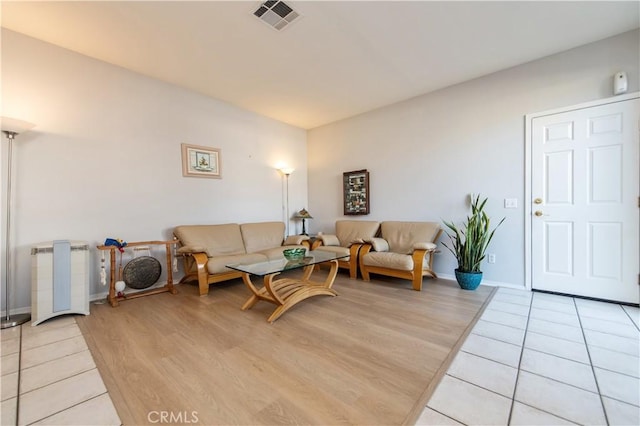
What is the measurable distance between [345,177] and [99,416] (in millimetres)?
4299

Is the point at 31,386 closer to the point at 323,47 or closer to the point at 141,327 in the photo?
the point at 141,327

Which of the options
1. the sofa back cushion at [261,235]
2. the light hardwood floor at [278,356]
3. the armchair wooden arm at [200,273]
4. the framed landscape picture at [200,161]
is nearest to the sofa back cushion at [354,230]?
the sofa back cushion at [261,235]

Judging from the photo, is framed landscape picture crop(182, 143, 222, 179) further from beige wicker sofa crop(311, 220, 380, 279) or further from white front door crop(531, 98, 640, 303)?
white front door crop(531, 98, 640, 303)

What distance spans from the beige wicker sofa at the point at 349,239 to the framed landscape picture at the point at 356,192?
0.90 ft

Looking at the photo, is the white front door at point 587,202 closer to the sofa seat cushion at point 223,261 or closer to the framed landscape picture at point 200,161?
the sofa seat cushion at point 223,261

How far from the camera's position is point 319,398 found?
4.44 feet

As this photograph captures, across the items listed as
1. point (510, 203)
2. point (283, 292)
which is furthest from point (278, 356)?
point (510, 203)

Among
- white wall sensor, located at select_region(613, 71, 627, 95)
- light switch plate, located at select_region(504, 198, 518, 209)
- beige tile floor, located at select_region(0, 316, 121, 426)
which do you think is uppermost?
white wall sensor, located at select_region(613, 71, 627, 95)

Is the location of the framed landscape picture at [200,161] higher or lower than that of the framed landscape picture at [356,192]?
higher

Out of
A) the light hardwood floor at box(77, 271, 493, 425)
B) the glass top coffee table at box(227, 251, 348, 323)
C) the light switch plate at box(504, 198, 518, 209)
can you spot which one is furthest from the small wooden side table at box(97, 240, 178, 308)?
the light switch plate at box(504, 198, 518, 209)

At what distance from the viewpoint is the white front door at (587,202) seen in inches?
102

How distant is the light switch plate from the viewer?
10.5 feet

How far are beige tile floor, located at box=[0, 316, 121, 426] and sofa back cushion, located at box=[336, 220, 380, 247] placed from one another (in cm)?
334

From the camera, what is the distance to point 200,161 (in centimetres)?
386
